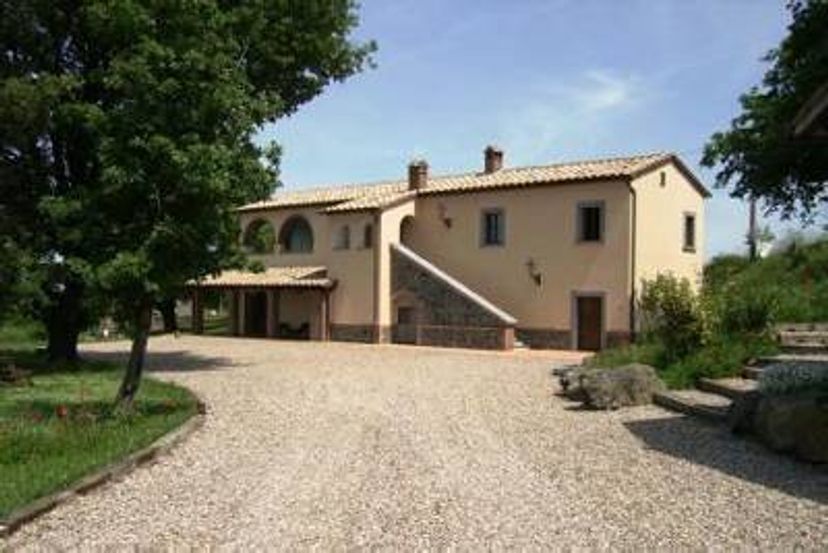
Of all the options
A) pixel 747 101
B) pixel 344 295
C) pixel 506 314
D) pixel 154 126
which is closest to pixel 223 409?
pixel 154 126

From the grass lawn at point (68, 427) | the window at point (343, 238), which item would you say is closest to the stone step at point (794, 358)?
the grass lawn at point (68, 427)

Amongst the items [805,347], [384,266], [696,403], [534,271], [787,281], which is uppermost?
[384,266]

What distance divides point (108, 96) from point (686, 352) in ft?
45.4

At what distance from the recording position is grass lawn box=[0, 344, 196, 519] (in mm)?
9469

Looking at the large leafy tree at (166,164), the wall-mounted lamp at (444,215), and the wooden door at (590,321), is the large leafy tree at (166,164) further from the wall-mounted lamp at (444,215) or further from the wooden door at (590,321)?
the wall-mounted lamp at (444,215)

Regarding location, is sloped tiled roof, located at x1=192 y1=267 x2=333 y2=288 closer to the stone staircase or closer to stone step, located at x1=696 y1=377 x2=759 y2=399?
the stone staircase

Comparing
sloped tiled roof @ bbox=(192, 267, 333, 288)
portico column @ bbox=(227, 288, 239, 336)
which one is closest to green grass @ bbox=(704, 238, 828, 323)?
sloped tiled roof @ bbox=(192, 267, 333, 288)

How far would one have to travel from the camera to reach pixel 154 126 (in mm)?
13867

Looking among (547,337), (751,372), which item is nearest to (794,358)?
(751,372)

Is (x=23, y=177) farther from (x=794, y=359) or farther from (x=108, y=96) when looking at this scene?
(x=794, y=359)

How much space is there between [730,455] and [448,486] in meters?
3.45

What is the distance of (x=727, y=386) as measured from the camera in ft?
50.3

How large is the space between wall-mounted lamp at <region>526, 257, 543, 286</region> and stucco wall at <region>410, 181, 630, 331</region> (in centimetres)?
8

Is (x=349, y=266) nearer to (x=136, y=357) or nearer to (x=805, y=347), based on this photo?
(x=805, y=347)
